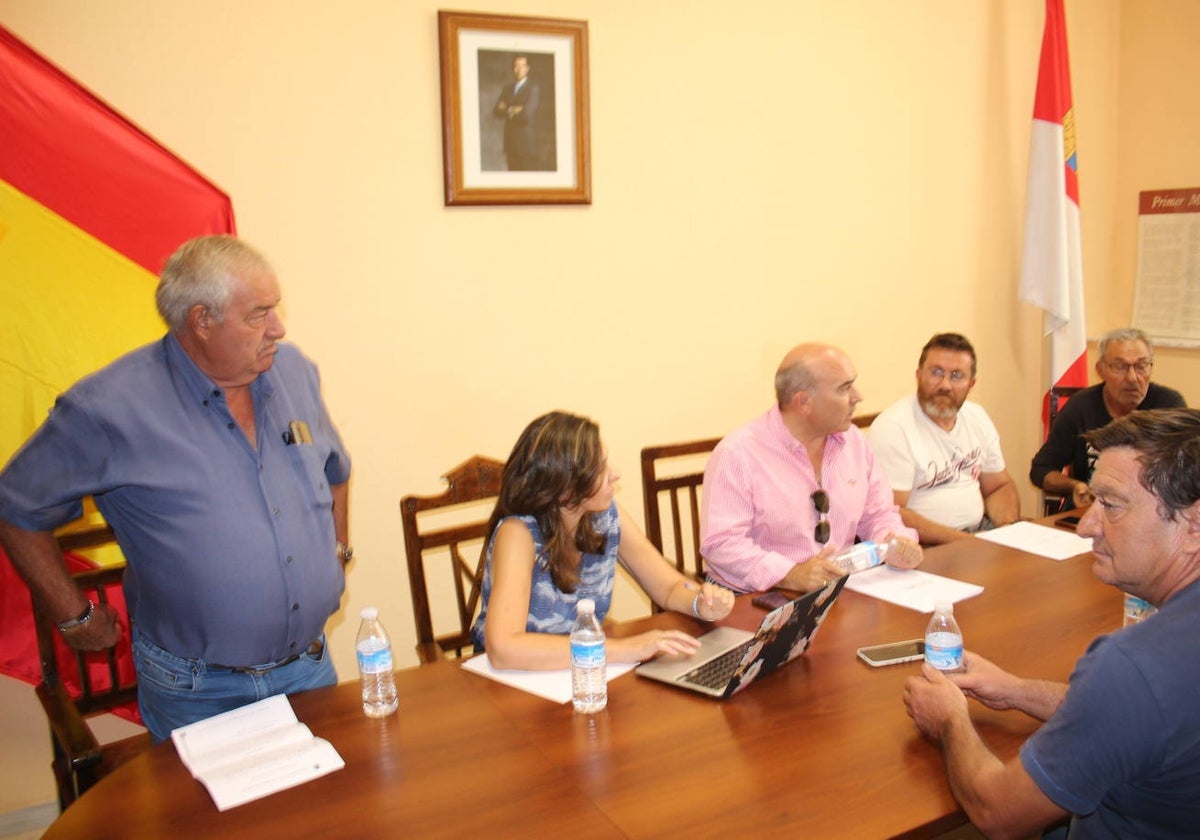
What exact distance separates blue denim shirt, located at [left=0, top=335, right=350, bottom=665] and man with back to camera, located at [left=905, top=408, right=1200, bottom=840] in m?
1.33

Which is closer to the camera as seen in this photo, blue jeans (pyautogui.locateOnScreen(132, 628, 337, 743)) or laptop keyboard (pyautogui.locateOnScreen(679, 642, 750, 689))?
laptop keyboard (pyautogui.locateOnScreen(679, 642, 750, 689))

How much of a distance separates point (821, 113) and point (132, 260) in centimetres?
264

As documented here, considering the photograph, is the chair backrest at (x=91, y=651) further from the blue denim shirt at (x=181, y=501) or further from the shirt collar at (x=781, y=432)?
the shirt collar at (x=781, y=432)

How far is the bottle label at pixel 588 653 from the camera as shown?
5.60 feet

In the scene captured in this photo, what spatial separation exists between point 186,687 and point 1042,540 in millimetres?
2291

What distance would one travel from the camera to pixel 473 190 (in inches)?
124

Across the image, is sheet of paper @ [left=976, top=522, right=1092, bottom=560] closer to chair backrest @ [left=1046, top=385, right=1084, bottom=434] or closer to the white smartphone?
the white smartphone

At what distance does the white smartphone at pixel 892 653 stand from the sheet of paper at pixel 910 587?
0.74 feet

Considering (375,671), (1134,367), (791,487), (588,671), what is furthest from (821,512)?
(1134,367)

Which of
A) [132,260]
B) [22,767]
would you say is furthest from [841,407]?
[22,767]

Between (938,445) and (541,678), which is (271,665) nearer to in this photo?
(541,678)

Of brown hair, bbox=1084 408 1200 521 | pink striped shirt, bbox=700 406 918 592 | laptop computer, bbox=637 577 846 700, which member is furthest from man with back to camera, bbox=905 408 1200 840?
pink striped shirt, bbox=700 406 918 592

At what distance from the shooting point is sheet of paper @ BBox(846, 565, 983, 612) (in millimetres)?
2254

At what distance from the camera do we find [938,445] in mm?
3373
